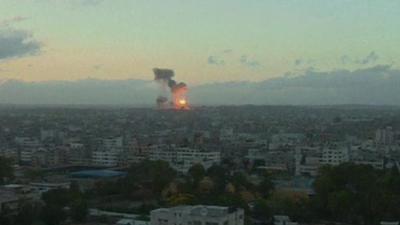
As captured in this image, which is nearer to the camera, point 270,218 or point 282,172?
point 270,218

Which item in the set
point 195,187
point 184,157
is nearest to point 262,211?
point 195,187

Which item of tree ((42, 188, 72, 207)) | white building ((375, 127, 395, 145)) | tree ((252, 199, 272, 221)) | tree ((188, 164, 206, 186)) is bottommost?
tree ((252, 199, 272, 221))

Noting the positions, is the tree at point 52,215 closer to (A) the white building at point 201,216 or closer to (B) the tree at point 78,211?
(B) the tree at point 78,211

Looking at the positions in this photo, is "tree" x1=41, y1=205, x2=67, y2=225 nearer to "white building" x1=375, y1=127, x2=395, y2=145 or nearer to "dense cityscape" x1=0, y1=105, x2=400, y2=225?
"dense cityscape" x1=0, y1=105, x2=400, y2=225

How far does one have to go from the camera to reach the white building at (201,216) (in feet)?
28.1

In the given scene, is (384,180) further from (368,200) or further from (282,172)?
(282,172)

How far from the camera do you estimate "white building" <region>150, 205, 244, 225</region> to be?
28.1 feet

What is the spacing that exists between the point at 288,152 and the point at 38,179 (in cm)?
902

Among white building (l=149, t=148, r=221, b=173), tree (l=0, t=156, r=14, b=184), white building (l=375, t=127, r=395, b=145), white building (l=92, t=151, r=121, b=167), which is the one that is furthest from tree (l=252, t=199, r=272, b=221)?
white building (l=375, t=127, r=395, b=145)

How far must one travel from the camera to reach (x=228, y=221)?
874cm

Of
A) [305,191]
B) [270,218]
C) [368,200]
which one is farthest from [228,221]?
[305,191]

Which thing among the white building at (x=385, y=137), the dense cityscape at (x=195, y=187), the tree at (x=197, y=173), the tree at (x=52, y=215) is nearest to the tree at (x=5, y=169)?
Answer: the dense cityscape at (x=195, y=187)

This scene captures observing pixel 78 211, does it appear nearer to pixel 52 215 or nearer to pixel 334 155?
pixel 52 215

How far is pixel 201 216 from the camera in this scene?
8.66m
